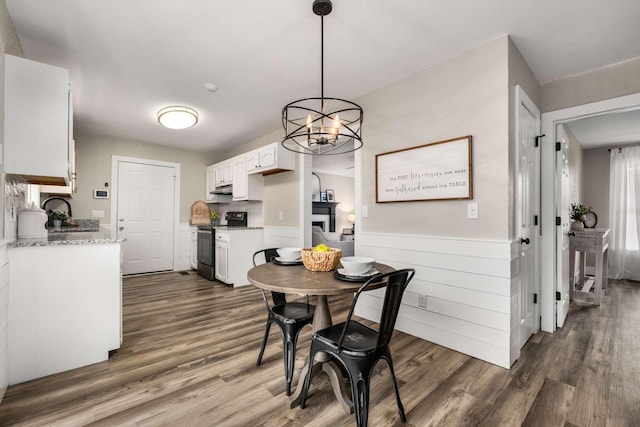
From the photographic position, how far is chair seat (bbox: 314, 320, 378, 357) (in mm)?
1468

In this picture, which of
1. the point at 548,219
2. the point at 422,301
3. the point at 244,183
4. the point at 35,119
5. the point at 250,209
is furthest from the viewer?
the point at 250,209

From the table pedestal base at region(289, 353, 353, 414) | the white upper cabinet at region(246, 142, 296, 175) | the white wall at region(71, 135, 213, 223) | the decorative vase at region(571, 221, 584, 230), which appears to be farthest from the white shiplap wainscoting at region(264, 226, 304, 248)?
the decorative vase at region(571, 221, 584, 230)

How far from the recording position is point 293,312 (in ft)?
6.68

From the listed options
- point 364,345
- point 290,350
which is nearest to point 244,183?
point 290,350

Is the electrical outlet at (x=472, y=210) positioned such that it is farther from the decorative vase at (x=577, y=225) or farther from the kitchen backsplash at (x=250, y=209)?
the kitchen backsplash at (x=250, y=209)

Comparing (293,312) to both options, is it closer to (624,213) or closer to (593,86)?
(593,86)

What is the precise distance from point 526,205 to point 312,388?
223 cm

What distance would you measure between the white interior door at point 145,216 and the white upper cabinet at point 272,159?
2186 mm

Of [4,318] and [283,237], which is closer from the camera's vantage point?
[4,318]

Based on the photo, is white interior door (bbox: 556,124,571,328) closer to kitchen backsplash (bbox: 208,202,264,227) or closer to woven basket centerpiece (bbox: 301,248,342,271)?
woven basket centerpiece (bbox: 301,248,342,271)

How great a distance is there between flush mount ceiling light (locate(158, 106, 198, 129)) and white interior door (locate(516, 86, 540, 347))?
3.34 meters

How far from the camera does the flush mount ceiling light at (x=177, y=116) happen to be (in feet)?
11.3

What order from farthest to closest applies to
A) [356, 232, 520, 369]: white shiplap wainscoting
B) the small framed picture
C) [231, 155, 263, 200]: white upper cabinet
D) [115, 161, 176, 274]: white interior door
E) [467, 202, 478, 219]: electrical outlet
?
the small framed picture
[115, 161, 176, 274]: white interior door
[231, 155, 263, 200]: white upper cabinet
[467, 202, 478, 219]: electrical outlet
[356, 232, 520, 369]: white shiplap wainscoting

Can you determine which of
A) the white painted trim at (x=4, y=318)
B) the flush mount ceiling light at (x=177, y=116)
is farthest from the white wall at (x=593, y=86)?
the white painted trim at (x=4, y=318)
